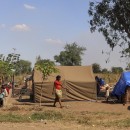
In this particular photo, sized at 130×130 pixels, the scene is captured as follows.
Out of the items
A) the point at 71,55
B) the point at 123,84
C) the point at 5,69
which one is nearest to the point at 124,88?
the point at 123,84

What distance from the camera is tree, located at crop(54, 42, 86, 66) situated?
69.8m

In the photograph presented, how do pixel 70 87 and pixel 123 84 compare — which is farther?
pixel 70 87

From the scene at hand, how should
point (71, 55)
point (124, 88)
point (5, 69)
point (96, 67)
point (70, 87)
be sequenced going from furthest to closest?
point (96, 67), point (71, 55), point (5, 69), point (70, 87), point (124, 88)

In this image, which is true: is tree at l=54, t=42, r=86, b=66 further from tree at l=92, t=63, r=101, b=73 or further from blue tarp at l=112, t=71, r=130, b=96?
blue tarp at l=112, t=71, r=130, b=96

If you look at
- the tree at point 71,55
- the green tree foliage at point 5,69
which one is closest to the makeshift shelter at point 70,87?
the green tree foliage at point 5,69

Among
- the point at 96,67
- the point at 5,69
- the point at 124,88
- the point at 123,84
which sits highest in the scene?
the point at 96,67

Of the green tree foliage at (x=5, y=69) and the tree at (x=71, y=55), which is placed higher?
the tree at (x=71, y=55)

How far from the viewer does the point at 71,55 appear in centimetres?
6988

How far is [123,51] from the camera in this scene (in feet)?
106

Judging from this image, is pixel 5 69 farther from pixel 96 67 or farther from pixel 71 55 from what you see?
pixel 96 67

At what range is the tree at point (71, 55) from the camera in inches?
2749

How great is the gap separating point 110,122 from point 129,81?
332 inches

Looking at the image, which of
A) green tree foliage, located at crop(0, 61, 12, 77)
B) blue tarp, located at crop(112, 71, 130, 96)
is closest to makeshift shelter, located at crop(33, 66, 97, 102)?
blue tarp, located at crop(112, 71, 130, 96)

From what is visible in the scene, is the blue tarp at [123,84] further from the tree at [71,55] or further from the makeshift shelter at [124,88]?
the tree at [71,55]
